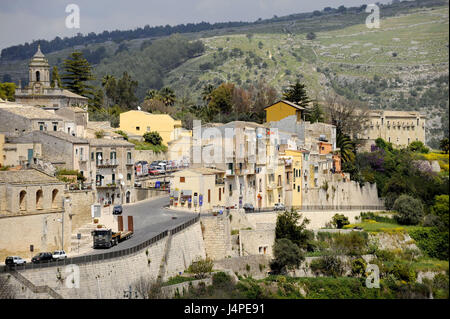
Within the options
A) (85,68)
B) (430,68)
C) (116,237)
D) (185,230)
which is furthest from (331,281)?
(430,68)

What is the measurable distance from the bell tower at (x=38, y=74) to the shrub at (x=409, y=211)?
1212 inches

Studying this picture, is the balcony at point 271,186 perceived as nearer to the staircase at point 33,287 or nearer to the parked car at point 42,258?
the parked car at point 42,258

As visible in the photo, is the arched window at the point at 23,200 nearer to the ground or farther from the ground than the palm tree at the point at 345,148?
nearer to the ground

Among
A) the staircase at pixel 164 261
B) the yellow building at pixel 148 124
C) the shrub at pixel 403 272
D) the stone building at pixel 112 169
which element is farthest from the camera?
the yellow building at pixel 148 124

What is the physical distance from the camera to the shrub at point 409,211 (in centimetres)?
7231

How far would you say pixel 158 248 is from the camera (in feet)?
156

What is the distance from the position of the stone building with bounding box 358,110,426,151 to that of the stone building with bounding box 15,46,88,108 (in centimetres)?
4173

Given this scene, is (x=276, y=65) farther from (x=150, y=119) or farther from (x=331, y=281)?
(x=331, y=281)

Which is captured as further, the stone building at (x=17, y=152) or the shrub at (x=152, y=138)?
the shrub at (x=152, y=138)

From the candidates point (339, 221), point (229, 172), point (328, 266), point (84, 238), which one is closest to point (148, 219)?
point (84, 238)

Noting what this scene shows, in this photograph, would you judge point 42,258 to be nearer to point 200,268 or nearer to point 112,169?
point 200,268

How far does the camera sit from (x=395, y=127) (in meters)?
115

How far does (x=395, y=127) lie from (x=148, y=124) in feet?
139

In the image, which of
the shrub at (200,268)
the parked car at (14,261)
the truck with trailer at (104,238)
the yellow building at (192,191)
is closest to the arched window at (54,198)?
the truck with trailer at (104,238)
